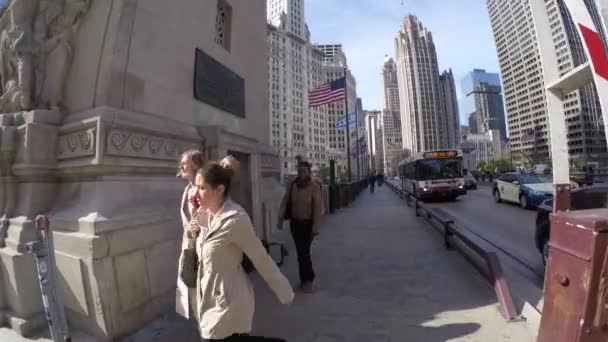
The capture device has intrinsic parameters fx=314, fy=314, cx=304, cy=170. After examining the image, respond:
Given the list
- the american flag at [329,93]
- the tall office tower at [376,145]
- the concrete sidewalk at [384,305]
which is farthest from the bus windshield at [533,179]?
the tall office tower at [376,145]

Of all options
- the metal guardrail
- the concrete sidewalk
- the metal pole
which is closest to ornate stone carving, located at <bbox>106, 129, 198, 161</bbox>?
the metal pole

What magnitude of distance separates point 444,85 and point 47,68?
90.6 m

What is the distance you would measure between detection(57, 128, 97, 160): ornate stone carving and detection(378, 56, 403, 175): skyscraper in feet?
349

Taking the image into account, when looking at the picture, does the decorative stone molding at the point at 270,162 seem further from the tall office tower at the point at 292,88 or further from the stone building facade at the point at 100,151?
the tall office tower at the point at 292,88

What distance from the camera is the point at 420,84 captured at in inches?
3135

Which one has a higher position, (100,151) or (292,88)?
(292,88)

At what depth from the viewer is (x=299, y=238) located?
4.66 m

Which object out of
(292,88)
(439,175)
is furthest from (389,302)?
(292,88)

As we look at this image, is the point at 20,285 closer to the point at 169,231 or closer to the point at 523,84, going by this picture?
the point at 169,231

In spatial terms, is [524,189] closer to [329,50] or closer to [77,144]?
[77,144]

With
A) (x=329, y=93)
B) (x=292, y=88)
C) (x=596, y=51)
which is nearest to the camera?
(x=596, y=51)

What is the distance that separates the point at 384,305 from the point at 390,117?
10973 centimetres

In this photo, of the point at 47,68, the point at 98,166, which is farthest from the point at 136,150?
the point at 47,68

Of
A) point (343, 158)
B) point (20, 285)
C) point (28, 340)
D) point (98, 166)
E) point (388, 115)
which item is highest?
point (388, 115)
